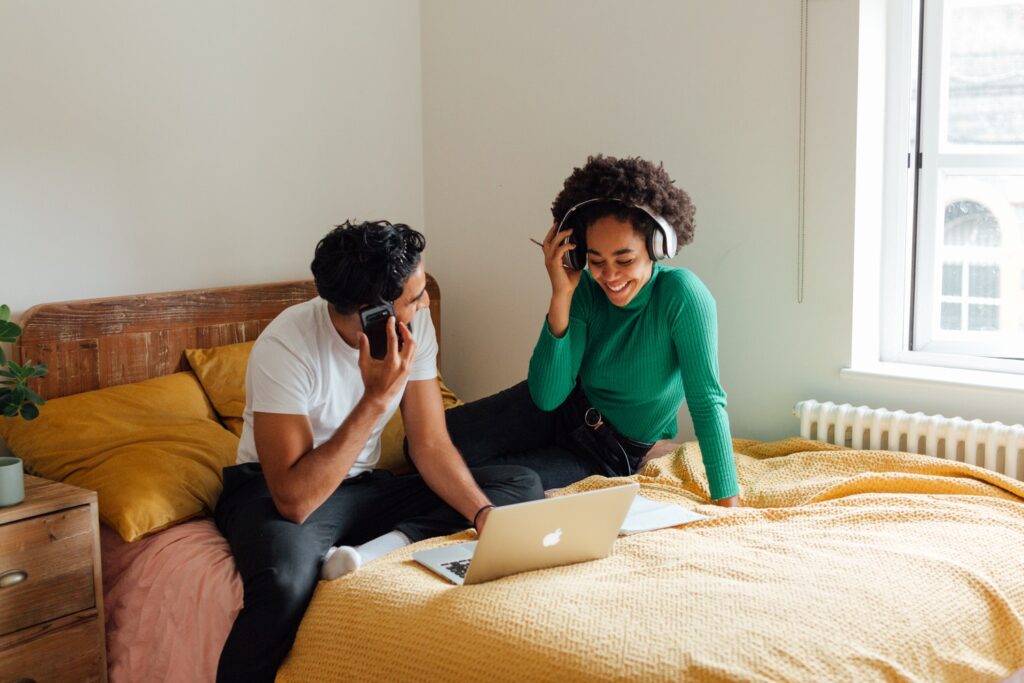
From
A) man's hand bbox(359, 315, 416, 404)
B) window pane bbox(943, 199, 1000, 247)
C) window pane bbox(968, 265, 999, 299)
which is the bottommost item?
man's hand bbox(359, 315, 416, 404)

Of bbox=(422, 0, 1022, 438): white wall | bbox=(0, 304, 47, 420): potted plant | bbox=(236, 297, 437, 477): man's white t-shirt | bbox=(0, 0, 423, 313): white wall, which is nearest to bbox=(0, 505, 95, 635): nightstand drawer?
bbox=(0, 304, 47, 420): potted plant

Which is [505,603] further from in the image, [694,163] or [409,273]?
[694,163]

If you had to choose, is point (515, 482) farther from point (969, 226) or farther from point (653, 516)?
point (969, 226)

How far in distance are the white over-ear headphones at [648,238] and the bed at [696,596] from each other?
447mm

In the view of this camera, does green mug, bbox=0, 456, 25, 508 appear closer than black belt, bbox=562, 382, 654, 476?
Yes

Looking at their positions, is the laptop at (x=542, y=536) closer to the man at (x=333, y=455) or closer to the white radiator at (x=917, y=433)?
the man at (x=333, y=455)

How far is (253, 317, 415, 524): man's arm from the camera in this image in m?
1.76

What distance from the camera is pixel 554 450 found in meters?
2.30

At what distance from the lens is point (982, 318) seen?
2363 millimetres

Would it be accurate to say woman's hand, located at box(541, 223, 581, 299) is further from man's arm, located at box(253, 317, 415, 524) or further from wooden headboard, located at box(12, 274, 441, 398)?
wooden headboard, located at box(12, 274, 441, 398)

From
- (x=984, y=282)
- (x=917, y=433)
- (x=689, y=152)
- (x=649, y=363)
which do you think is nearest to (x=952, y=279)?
(x=984, y=282)

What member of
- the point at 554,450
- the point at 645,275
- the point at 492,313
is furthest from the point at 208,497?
the point at 492,313

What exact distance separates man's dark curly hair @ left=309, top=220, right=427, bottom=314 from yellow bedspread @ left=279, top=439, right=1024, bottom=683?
1.46ft

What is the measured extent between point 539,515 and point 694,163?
1250 millimetres
